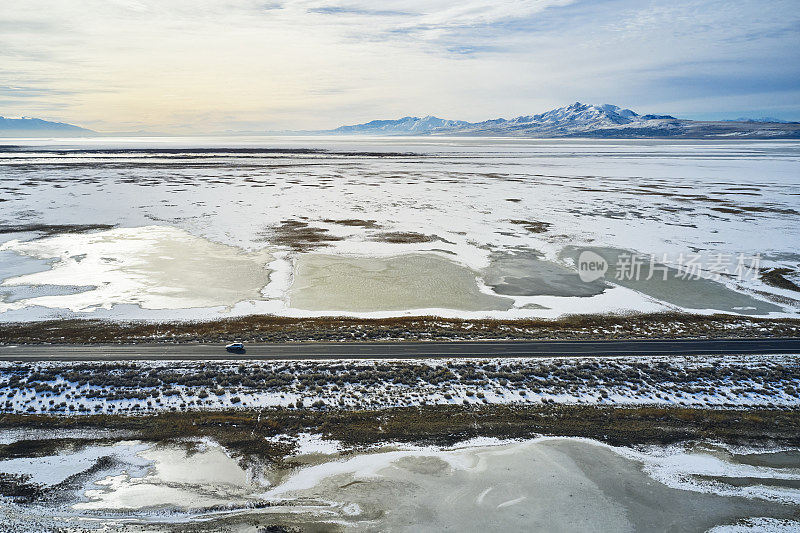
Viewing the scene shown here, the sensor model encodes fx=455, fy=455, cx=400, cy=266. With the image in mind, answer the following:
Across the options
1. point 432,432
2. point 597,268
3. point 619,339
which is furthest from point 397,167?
point 432,432

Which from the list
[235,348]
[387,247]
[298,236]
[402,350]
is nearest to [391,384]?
[402,350]

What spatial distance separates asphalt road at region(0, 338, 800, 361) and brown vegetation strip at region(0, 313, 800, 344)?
93 cm

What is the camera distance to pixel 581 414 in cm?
2694

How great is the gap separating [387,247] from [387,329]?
23.6 meters

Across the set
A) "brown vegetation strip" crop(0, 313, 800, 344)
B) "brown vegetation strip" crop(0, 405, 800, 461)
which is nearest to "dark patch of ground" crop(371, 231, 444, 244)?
"brown vegetation strip" crop(0, 313, 800, 344)

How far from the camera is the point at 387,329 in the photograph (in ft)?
121

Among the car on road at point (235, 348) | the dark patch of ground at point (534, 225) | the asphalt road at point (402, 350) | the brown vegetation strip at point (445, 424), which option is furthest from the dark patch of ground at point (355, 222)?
the brown vegetation strip at point (445, 424)

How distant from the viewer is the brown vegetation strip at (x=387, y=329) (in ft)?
114

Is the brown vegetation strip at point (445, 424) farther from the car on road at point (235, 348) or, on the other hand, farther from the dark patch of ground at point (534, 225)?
the dark patch of ground at point (534, 225)

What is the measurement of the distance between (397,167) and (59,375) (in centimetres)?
13584

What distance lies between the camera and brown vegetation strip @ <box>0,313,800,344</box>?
114 feet

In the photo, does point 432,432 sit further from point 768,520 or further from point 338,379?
point 768,520

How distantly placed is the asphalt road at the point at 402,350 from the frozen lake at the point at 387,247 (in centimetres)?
569

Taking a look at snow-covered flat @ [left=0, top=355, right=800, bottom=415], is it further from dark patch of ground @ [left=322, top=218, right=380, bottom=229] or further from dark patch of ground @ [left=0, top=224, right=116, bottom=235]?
dark patch of ground @ [left=0, top=224, right=116, bottom=235]
